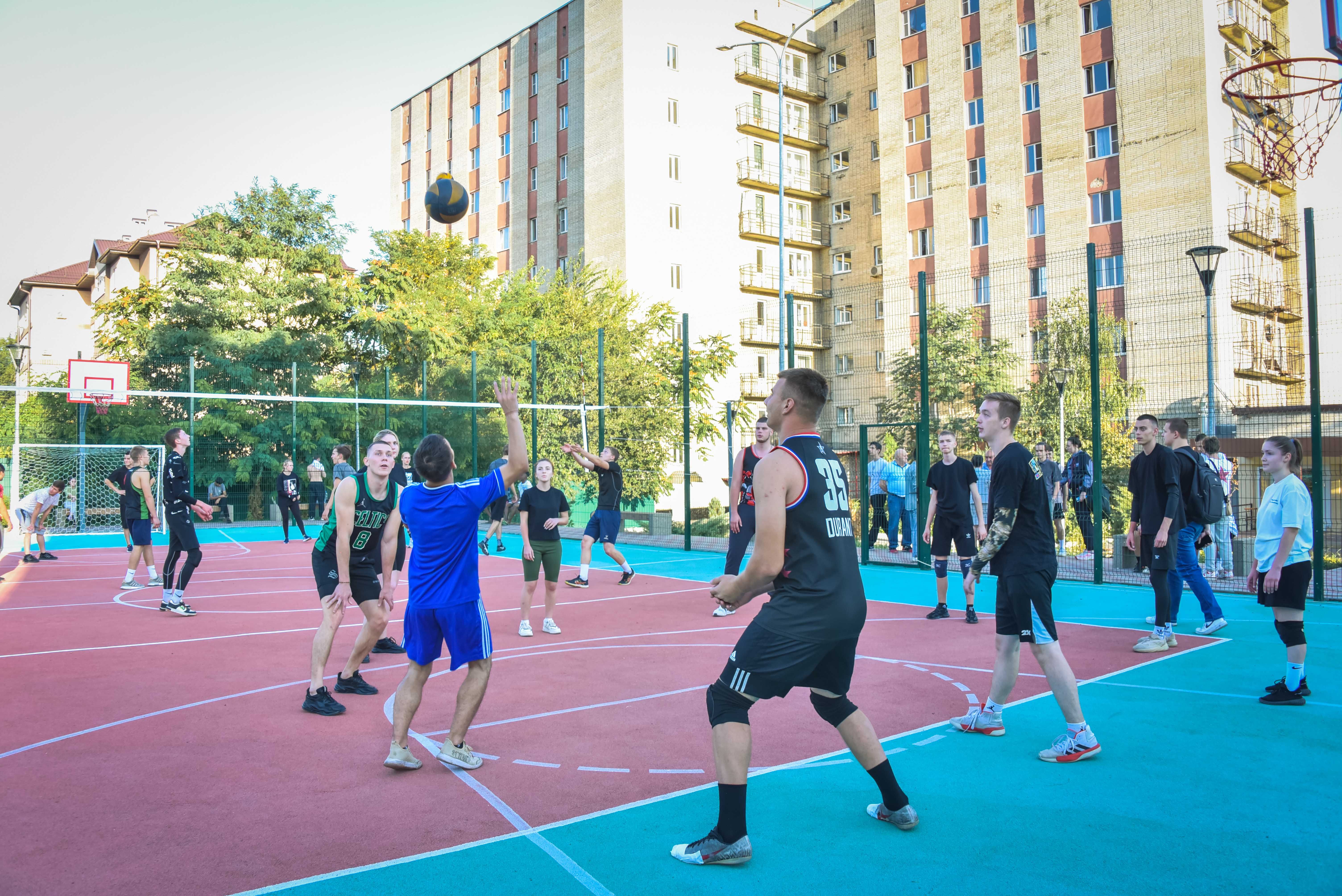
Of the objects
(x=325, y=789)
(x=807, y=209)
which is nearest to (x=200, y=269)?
(x=807, y=209)

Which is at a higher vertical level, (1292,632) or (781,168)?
(781,168)

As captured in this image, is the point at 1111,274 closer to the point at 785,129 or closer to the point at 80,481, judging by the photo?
the point at 785,129

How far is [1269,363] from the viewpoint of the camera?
18375 millimetres

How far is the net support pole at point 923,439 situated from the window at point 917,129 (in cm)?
2566

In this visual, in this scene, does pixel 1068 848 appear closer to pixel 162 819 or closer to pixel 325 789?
pixel 325 789

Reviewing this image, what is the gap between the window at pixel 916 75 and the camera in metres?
37.3

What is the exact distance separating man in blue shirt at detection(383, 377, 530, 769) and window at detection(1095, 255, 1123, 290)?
26973 millimetres

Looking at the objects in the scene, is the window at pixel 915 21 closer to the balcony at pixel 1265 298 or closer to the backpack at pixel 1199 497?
the balcony at pixel 1265 298

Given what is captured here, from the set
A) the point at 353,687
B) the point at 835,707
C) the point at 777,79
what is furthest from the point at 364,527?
the point at 777,79

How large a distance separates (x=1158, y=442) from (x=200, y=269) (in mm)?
32108

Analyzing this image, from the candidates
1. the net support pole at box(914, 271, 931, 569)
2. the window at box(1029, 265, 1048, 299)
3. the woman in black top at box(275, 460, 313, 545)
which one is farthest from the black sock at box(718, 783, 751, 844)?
the window at box(1029, 265, 1048, 299)

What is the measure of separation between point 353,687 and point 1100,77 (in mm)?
33619

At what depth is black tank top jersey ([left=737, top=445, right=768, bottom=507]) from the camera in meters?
9.11

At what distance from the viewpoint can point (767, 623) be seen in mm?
3734
